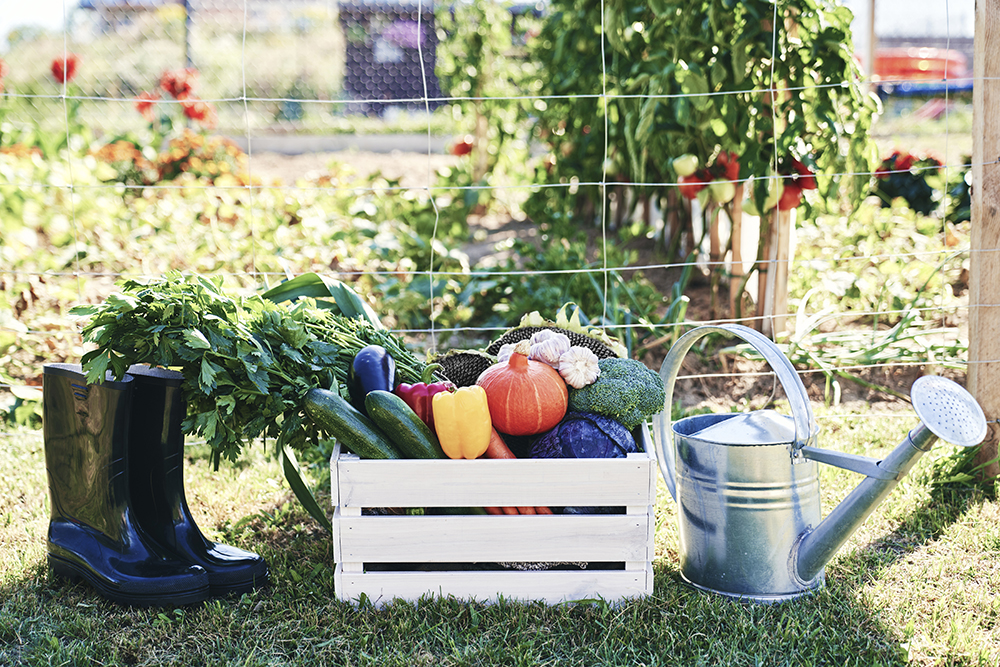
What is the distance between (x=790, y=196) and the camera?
2.90 metres

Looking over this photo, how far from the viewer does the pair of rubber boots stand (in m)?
1.82

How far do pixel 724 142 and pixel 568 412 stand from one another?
59.2 inches

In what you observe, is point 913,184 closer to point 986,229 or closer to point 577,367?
point 986,229

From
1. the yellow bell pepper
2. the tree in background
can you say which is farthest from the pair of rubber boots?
the tree in background

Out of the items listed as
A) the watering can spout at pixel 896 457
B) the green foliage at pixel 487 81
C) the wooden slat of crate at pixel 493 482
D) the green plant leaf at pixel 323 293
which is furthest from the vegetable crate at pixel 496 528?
the green foliage at pixel 487 81

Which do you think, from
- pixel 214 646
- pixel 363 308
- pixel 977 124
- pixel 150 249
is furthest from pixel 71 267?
pixel 977 124

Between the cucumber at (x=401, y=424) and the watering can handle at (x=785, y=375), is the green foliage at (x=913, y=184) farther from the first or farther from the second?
the cucumber at (x=401, y=424)

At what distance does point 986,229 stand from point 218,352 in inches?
80.3

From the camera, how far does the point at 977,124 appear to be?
90.8 inches

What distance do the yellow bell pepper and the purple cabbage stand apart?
5.9 inches

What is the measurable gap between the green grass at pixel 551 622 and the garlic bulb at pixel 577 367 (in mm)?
491

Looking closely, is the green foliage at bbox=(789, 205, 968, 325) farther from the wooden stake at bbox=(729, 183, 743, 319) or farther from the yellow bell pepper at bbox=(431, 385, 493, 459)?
the yellow bell pepper at bbox=(431, 385, 493, 459)

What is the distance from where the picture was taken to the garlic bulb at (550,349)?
6.44ft

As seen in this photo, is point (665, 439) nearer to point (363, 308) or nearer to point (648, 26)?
point (363, 308)
